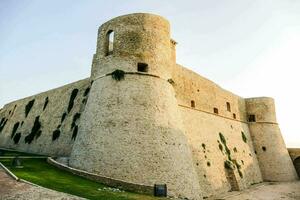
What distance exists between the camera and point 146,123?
19062 millimetres

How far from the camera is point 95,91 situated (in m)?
21.6

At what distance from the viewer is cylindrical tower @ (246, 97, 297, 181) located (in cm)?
3709

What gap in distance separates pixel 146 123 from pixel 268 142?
1039 inches

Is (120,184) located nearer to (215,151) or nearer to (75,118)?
(215,151)

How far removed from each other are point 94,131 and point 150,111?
419cm

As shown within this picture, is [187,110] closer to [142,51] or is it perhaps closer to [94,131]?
[142,51]

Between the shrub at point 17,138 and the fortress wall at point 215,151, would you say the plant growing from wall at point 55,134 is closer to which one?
the shrub at point 17,138

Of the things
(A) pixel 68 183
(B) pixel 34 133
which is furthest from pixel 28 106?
(A) pixel 68 183

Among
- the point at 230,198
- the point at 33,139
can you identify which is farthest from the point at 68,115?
the point at 230,198

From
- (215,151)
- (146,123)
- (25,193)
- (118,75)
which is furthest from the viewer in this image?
(215,151)

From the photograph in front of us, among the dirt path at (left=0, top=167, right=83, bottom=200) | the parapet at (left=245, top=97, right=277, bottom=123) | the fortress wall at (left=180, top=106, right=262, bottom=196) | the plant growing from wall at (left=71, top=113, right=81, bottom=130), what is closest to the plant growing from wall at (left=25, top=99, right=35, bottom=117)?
the plant growing from wall at (left=71, top=113, right=81, bottom=130)

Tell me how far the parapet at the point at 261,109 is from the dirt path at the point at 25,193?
34.1 m

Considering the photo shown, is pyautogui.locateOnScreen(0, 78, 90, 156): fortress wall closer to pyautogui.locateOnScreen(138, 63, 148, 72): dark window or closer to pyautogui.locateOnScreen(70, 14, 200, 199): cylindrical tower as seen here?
pyautogui.locateOnScreen(70, 14, 200, 199): cylindrical tower

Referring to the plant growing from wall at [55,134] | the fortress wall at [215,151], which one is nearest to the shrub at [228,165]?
the fortress wall at [215,151]
